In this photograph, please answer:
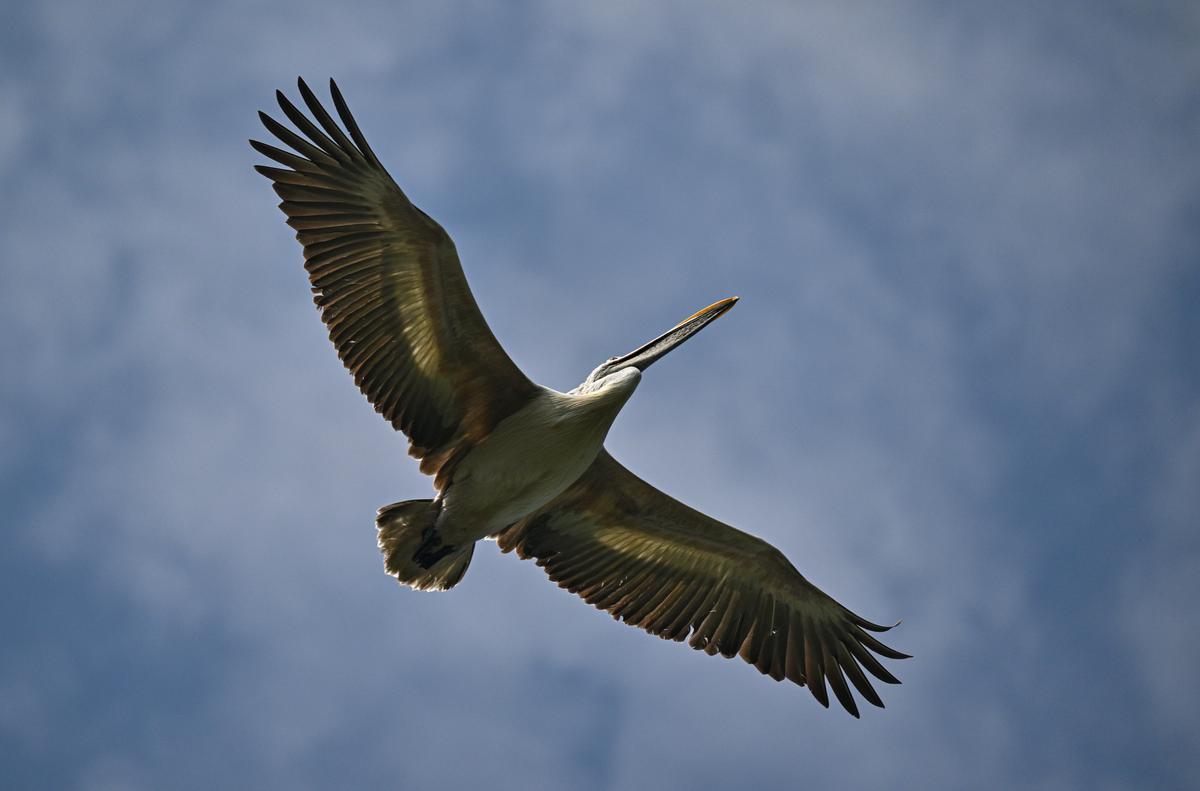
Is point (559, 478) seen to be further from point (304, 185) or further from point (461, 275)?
point (304, 185)

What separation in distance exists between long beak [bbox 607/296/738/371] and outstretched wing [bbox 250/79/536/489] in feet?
3.48

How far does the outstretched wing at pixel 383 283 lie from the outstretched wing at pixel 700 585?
4.56ft

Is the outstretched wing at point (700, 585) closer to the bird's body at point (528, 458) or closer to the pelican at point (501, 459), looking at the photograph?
the pelican at point (501, 459)

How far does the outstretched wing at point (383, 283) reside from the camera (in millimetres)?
10164

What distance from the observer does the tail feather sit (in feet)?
34.3

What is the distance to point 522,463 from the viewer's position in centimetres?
1033

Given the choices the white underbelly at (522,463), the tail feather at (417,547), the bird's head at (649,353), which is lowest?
the tail feather at (417,547)

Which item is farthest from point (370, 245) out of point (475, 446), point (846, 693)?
point (846, 693)

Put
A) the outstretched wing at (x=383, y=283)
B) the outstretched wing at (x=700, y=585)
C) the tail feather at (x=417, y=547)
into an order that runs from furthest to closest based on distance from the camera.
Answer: the outstretched wing at (x=700, y=585), the tail feather at (x=417, y=547), the outstretched wing at (x=383, y=283)

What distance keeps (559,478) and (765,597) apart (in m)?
2.28

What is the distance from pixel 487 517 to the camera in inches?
411

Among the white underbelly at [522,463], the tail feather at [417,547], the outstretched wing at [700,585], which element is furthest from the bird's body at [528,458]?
the outstretched wing at [700,585]

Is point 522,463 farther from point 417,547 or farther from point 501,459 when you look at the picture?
point 417,547

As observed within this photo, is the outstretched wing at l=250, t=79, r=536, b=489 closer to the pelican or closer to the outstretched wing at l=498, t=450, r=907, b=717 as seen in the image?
the pelican
